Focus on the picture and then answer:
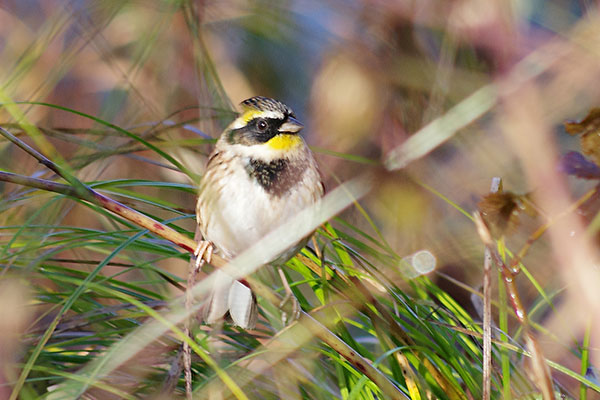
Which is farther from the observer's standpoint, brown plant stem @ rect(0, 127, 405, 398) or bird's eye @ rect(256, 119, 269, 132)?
bird's eye @ rect(256, 119, 269, 132)

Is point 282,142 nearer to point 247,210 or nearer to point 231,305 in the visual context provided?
point 247,210

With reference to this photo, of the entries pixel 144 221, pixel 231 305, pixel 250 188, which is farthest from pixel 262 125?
pixel 144 221

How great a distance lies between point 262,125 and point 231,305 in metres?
0.61

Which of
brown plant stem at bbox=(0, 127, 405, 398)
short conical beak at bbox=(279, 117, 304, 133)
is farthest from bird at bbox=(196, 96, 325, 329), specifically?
brown plant stem at bbox=(0, 127, 405, 398)

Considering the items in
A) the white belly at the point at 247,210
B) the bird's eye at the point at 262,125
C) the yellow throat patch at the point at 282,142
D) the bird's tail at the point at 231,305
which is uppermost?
the bird's eye at the point at 262,125

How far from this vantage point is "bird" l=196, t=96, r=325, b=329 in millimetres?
1962

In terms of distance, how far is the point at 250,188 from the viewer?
2.05m

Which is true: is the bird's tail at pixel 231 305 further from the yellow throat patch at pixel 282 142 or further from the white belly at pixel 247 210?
the yellow throat patch at pixel 282 142

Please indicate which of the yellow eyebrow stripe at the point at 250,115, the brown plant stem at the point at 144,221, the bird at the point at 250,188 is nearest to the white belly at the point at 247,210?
the bird at the point at 250,188

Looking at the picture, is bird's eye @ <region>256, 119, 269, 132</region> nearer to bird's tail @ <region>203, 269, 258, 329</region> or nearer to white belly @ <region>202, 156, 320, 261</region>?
white belly @ <region>202, 156, 320, 261</region>

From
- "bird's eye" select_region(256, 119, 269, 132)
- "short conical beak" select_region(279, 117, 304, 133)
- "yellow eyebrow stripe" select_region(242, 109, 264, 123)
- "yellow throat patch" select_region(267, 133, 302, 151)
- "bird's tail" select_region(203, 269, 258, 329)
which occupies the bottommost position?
"bird's tail" select_region(203, 269, 258, 329)

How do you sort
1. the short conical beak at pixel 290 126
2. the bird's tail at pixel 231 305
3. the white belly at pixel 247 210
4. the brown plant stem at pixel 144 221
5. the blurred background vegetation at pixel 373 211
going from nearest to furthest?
→ the blurred background vegetation at pixel 373 211 < the brown plant stem at pixel 144 221 < the bird's tail at pixel 231 305 < the white belly at pixel 247 210 < the short conical beak at pixel 290 126

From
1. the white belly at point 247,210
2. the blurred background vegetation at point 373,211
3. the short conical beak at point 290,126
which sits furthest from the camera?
the short conical beak at point 290,126

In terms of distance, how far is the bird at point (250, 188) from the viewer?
196 cm
